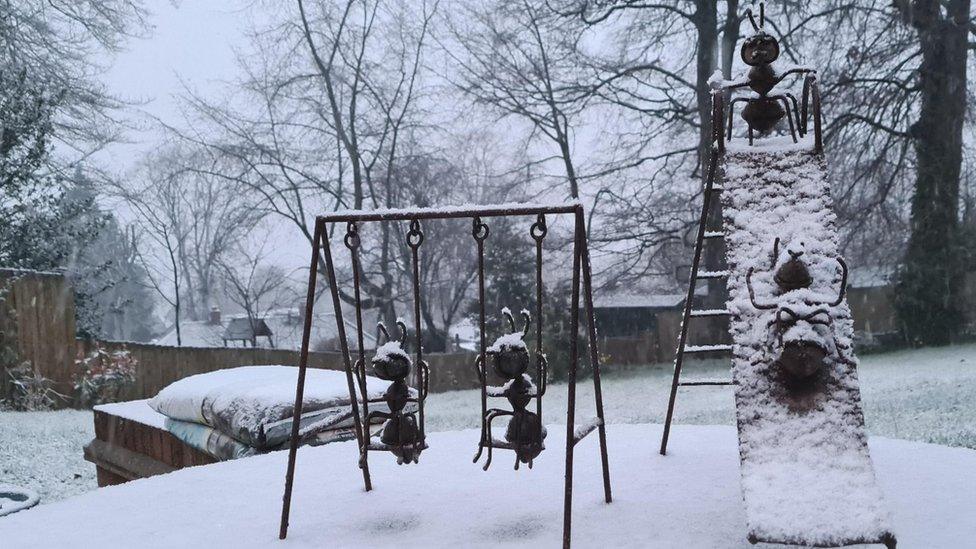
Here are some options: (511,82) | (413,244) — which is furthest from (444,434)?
(511,82)

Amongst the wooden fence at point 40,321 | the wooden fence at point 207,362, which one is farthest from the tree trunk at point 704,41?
the wooden fence at point 40,321

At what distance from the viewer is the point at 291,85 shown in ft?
50.6

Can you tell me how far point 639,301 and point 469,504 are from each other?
21.4 m

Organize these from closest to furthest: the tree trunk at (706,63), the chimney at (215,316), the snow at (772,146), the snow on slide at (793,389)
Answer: the snow on slide at (793,389) < the snow at (772,146) < the tree trunk at (706,63) < the chimney at (215,316)

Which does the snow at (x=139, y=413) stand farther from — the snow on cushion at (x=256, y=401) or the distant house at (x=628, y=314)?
the distant house at (x=628, y=314)

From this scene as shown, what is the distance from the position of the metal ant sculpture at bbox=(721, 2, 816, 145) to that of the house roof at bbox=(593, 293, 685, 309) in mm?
18724

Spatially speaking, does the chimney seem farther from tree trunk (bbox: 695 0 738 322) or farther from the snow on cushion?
the snow on cushion

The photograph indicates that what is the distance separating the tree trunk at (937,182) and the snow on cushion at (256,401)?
11.4 meters

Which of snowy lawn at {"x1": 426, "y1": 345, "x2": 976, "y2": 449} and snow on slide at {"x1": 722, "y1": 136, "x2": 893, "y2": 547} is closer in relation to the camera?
snow on slide at {"x1": 722, "y1": 136, "x2": 893, "y2": 547}

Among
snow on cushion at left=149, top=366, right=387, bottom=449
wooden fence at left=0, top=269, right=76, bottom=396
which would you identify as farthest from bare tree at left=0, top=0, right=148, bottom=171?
snow on cushion at left=149, top=366, right=387, bottom=449

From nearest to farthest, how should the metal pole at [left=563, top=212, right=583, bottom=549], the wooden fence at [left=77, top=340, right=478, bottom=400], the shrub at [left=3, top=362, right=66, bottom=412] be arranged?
the metal pole at [left=563, top=212, right=583, bottom=549]
the shrub at [left=3, top=362, right=66, bottom=412]
the wooden fence at [left=77, top=340, right=478, bottom=400]

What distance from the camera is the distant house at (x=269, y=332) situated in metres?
21.2

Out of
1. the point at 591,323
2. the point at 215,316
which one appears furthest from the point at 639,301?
the point at 591,323

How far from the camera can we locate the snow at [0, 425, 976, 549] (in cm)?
205
